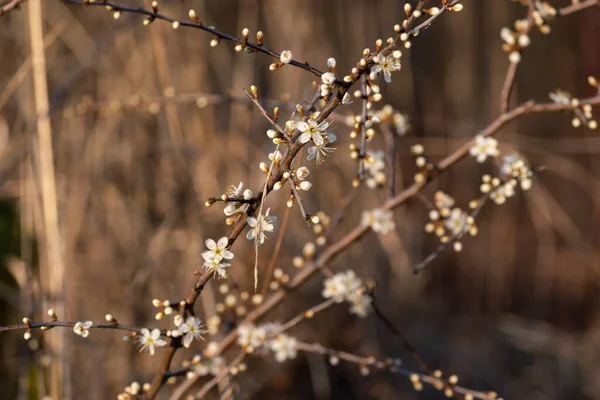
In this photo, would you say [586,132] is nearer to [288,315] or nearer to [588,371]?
[588,371]

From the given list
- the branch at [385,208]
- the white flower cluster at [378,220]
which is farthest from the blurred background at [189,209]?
the white flower cluster at [378,220]

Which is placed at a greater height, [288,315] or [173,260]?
[173,260]

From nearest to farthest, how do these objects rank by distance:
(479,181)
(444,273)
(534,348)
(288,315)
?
1. (288,315)
2. (534,348)
3. (444,273)
4. (479,181)

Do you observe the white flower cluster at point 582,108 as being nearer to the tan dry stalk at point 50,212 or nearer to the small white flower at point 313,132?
the small white flower at point 313,132

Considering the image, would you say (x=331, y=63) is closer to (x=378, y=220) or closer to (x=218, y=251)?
(x=218, y=251)

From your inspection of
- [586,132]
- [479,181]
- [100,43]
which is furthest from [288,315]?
[586,132]

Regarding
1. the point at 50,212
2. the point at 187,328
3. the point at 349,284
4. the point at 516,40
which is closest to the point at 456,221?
the point at 349,284

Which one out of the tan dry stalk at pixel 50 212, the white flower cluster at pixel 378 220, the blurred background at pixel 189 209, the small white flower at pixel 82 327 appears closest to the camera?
the small white flower at pixel 82 327
